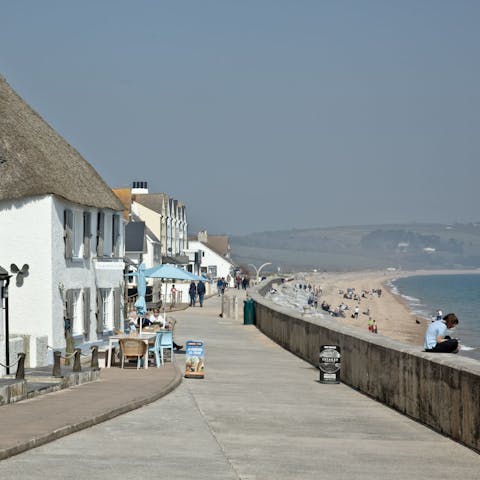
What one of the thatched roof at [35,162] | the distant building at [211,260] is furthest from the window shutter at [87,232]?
the distant building at [211,260]

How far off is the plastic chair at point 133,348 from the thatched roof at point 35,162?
493cm

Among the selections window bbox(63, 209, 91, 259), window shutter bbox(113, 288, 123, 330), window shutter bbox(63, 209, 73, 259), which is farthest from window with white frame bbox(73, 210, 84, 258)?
window shutter bbox(113, 288, 123, 330)

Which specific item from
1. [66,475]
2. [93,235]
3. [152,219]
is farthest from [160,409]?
[152,219]

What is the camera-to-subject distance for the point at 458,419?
14.8 m

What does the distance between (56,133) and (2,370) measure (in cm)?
1316

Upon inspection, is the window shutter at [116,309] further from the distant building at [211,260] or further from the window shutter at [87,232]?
the distant building at [211,260]

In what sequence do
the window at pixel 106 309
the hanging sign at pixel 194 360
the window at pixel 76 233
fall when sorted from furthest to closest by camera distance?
the window at pixel 106 309 < the window at pixel 76 233 < the hanging sign at pixel 194 360

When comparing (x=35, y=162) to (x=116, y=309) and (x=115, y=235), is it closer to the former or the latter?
(x=115, y=235)

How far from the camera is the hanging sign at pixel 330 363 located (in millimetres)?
22484

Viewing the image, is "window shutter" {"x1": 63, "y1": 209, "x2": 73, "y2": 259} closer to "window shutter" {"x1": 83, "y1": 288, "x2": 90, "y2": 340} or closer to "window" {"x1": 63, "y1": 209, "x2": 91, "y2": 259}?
"window" {"x1": 63, "y1": 209, "x2": 91, "y2": 259}

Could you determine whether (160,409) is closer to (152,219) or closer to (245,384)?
(245,384)

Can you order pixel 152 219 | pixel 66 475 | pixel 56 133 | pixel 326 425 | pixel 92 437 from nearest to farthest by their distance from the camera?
pixel 66 475
pixel 92 437
pixel 326 425
pixel 56 133
pixel 152 219

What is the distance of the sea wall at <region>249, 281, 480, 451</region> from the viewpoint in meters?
14.5

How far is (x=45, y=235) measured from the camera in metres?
27.4
